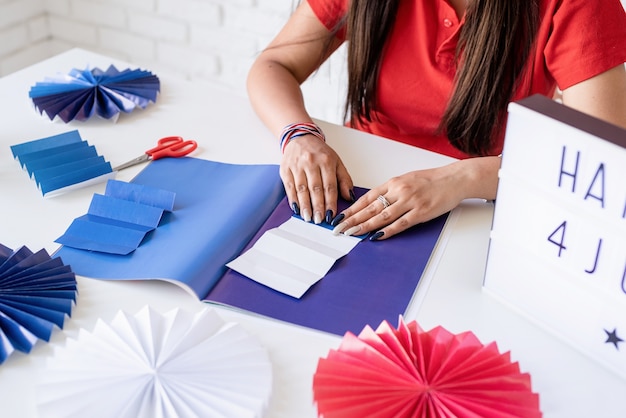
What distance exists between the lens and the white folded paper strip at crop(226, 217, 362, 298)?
832 mm

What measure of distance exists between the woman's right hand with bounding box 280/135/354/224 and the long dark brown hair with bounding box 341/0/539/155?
27 centimetres

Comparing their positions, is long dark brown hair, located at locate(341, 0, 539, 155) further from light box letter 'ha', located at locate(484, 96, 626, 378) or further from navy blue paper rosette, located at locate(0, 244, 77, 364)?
navy blue paper rosette, located at locate(0, 244, 77, 364)

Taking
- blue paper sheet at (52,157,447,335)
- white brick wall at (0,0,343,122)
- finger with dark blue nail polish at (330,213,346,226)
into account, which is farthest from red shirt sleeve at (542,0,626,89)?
white brick wall at (0,0,343,122)

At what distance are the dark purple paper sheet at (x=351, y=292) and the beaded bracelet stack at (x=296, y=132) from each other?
217 millimetres

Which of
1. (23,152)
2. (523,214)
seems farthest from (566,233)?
(23,152)

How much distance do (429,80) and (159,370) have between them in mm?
783

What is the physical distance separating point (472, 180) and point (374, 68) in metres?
0.37

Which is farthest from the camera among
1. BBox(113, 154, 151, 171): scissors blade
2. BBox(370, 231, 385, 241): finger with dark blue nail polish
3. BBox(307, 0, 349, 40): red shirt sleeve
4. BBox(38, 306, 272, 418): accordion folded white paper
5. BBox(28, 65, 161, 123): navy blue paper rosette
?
BBox(307, 0, 349, 40): red shirt sleeve

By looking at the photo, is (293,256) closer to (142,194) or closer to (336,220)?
(336,220)

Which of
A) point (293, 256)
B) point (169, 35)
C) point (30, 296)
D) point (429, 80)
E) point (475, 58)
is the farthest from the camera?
point (169, 35)

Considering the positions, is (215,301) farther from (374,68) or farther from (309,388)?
(374,68)

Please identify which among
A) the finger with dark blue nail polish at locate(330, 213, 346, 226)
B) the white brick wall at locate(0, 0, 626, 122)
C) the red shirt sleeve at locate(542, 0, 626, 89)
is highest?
the red shirt sleeve at locate(542, 0, 626, 89)

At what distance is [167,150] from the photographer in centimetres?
107


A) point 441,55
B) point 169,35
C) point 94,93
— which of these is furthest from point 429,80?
point 169,35
